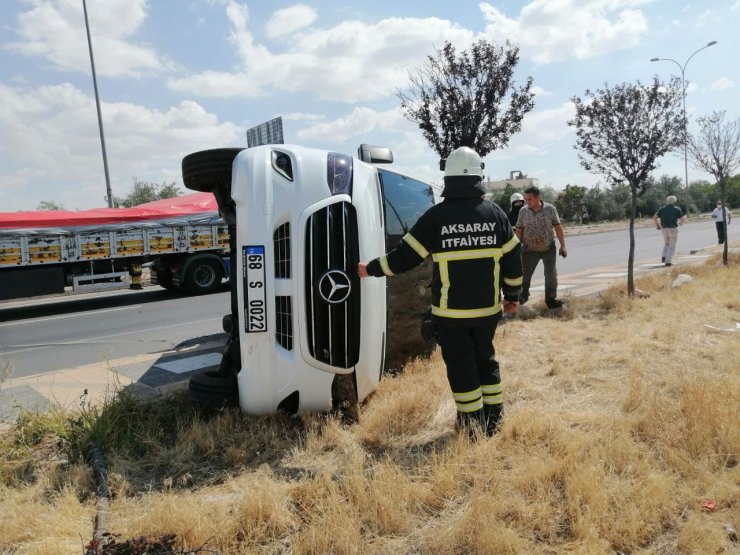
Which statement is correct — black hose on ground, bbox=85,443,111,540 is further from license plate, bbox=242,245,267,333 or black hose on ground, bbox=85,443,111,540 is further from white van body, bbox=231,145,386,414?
license plate, bbox=242,245,267,333

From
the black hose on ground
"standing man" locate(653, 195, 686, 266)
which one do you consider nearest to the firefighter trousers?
the black hose on ground

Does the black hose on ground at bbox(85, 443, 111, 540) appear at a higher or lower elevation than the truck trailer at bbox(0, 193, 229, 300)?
lower

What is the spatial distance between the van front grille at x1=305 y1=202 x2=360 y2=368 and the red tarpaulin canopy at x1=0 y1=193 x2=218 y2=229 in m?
9.20

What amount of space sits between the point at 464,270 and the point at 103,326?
26.4 ft

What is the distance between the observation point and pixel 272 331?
11.6ft

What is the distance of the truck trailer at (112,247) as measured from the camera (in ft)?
37.9

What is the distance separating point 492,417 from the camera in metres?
3.73

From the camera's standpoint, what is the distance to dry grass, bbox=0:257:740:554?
100 inches

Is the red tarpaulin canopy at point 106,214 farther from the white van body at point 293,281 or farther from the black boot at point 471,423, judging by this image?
the black boot at point 471,423

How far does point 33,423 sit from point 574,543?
349 cm

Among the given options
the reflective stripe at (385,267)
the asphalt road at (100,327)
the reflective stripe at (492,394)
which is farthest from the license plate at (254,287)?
the asphalt road at (100,327)

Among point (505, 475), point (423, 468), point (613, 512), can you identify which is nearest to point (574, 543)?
point (613, 512)

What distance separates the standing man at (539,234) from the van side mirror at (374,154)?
3.17 metres

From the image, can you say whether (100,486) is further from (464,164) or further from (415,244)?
(464,164)
